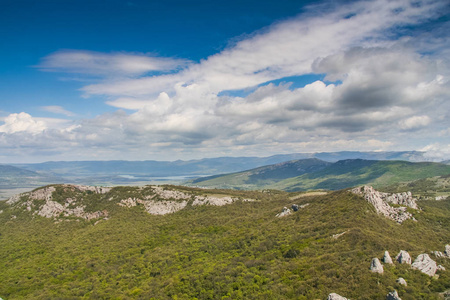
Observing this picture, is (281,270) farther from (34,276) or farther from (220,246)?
(34,276)

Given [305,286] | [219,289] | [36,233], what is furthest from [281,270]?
[36,233]

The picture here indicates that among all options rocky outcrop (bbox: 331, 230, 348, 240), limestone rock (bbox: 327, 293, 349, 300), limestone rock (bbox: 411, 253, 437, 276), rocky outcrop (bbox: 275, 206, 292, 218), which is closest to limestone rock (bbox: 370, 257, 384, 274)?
limestone rock (bbox: 411, 253, 437, 276)

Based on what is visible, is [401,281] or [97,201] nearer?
[401,281]

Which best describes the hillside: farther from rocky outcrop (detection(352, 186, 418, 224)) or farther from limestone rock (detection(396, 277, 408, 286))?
rocky outcrop (detection(352, 186, 418, 224))

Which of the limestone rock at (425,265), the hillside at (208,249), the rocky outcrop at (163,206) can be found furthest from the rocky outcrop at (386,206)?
the rocky outcrop at (163,206)

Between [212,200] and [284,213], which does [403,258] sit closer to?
[284,213]


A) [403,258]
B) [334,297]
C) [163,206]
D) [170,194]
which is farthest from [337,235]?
[170,194]

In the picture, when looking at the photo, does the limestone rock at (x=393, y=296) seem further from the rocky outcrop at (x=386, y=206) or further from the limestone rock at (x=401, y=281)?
the rocky outcrop at (x=386, y=206)
